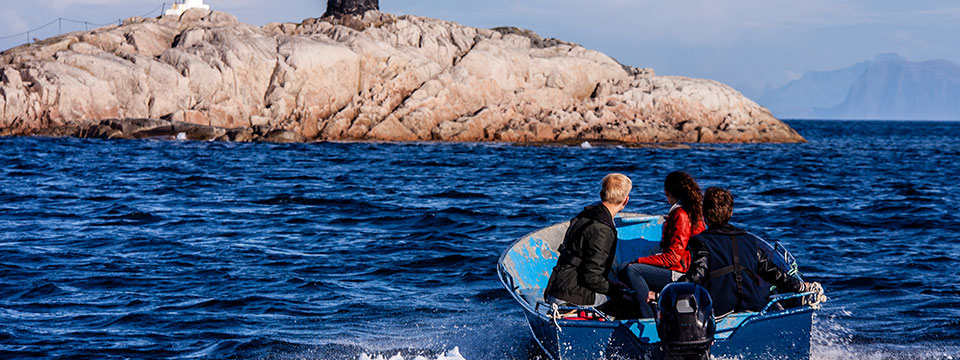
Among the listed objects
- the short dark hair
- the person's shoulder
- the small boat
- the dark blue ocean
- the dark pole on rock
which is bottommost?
the dark blue ocean

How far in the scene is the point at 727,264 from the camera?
696cm

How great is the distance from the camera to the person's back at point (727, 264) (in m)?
Result: 6.94

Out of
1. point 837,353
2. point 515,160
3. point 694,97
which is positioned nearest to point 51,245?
point 837,353

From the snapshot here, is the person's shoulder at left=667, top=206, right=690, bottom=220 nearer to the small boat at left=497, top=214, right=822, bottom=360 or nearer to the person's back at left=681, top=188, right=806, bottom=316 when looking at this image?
the person's back at left=681, top=188, right=806, bottom=316

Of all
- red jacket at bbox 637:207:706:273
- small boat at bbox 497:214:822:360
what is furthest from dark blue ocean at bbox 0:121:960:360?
red jacket at bbox 637:207:706:273

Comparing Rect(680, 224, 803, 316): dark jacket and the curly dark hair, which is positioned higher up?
the curly dark hair

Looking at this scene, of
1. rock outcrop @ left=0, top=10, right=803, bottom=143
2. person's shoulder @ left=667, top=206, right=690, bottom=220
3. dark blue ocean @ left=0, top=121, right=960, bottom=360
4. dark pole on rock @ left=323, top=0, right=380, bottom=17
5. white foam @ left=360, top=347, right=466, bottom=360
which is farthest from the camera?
dark pole on rock @ left=323, top=0, right=380, bottom=17

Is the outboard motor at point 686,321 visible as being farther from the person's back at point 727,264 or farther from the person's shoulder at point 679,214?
the person's shoulder at point 679,214

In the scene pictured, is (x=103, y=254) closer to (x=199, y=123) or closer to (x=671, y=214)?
(x=671, y=214)

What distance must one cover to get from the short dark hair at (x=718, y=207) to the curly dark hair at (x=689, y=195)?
625 mm

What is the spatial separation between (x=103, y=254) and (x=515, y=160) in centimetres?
2398

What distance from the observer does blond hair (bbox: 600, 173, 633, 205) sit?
275 inches

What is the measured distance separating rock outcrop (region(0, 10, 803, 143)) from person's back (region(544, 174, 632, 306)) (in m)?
40.2

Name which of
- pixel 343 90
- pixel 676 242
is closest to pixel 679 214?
pixel 676 242
